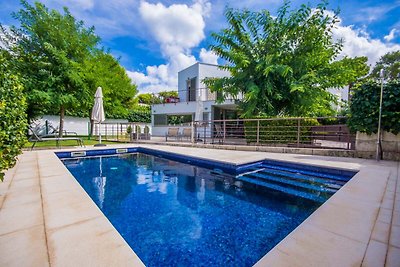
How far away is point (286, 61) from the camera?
10156 millimetres

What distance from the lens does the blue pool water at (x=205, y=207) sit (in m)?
2.24

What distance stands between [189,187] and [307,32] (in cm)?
1023

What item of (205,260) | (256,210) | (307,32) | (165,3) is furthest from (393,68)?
(205,260)

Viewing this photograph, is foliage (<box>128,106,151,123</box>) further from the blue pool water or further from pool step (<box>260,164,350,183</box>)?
pool step (<box>260,164,350,183</box>)

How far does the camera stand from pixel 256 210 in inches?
129

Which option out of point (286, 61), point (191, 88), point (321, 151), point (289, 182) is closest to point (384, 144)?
point (321, 151)

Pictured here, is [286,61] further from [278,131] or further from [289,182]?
[289,182]

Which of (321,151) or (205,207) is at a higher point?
(321,151)

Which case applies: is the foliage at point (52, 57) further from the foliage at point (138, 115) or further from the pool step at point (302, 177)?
the foliage at point (138, 115)

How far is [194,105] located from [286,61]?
8.41 metres

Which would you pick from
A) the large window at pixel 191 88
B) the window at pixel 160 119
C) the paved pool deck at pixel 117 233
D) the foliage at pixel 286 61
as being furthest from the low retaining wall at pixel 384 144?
the window at pixel 160 119

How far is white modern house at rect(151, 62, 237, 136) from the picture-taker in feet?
53.6

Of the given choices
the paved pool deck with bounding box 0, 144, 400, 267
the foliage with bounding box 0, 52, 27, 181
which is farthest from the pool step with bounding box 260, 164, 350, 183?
the foliage with bounding box 0, 52, 27, 181

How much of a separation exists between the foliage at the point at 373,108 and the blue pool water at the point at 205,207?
2.52m
